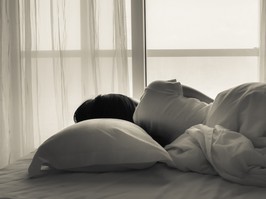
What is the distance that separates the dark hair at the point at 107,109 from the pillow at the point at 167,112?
10cm

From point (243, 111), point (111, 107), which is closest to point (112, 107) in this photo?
point (111, 107)

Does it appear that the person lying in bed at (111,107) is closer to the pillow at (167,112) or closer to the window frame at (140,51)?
the pillow at (167,112)

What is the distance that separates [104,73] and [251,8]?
1.01 m

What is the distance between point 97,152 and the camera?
4.72 feet

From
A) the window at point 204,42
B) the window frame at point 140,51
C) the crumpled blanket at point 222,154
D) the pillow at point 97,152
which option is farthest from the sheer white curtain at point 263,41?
the pillow at point 97,152

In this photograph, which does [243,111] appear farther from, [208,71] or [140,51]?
[140,51]

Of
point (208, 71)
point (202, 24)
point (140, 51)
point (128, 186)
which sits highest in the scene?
point (202, 24)

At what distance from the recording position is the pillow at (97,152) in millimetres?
1420

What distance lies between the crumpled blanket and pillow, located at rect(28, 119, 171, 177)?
0.10m

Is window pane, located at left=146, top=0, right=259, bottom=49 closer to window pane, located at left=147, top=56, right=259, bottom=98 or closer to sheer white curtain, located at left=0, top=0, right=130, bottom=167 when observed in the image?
window pane, located at left=147, top=56, right=259, bottom=98

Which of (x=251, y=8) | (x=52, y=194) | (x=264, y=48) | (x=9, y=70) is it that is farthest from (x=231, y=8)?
(x=52, y=194)

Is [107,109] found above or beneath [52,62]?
beneath

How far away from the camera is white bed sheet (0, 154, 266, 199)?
3.95 ft

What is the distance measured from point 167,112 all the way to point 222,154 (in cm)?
50
